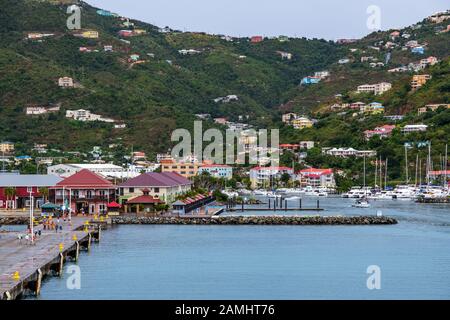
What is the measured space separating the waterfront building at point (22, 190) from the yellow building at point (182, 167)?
5401cm

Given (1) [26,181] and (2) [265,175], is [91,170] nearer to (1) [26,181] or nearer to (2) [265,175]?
(1) [26,181]

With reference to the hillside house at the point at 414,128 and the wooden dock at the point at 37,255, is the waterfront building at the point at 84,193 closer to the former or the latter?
the wooden dock at the point at 37,255

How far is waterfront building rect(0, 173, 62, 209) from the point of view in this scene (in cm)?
7862

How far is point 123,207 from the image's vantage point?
7950cm

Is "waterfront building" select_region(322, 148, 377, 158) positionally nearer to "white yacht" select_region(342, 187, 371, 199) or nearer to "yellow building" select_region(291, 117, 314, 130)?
"white yacht" select_region(342, 187, 371, 199)

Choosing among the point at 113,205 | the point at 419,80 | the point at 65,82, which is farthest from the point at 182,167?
the point at 113,205

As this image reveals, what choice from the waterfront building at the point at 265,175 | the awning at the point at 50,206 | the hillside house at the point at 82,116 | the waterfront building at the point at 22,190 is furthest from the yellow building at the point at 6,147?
the awning at the point at 50,206

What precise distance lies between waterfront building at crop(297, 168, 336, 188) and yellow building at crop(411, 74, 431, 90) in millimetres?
40516

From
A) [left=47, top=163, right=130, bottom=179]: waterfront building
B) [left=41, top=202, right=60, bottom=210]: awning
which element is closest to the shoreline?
[left=41, top=202, right=60, bottom=210]: awning

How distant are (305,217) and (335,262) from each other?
26.1 m

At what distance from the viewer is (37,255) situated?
43.8 m

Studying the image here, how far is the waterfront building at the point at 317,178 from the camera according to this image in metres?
148
